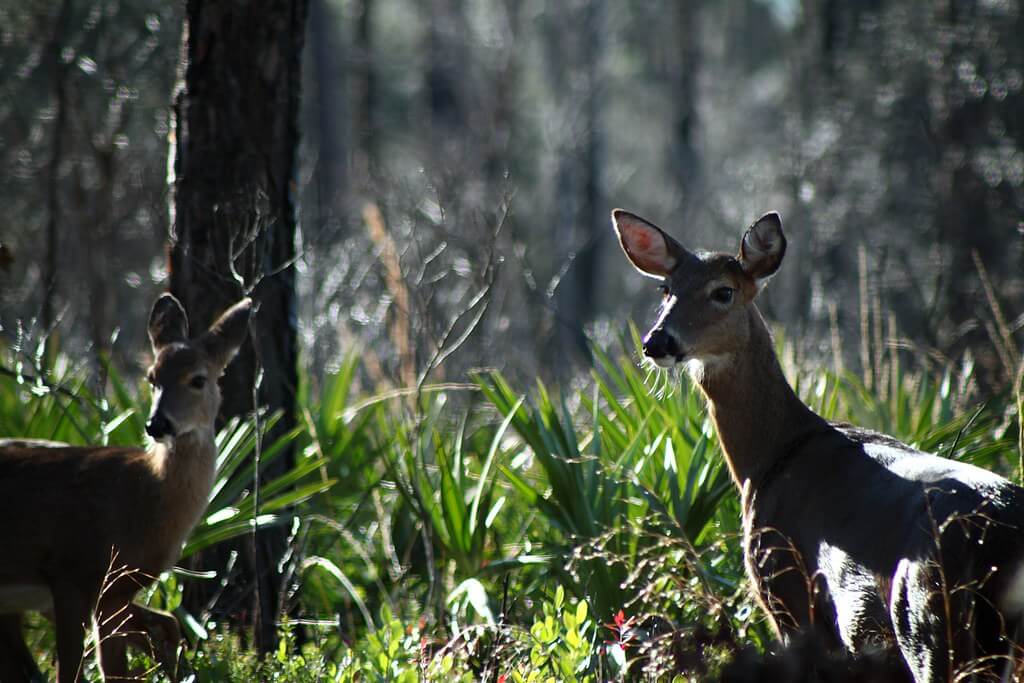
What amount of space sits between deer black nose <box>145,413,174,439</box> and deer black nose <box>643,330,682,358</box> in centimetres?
198

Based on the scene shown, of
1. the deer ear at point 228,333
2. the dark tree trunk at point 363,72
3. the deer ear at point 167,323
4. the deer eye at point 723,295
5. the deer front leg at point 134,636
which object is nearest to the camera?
the deer front leg at point 134,636

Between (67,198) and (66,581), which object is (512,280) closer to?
(67,198)

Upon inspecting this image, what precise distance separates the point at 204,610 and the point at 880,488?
346 cm

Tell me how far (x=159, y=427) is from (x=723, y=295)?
7.88 feet

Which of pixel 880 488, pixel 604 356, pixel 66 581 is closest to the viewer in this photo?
pixel 880 488

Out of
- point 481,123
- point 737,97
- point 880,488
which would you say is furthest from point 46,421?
point 737,97

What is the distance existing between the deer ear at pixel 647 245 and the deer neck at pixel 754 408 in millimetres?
A: 458

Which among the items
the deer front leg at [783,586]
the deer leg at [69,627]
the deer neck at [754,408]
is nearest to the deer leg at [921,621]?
the deer front leg at [783,586]

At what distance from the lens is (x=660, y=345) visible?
175 inches

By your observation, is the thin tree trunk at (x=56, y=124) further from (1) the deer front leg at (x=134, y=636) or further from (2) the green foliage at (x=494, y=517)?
(1) the deer front leg at (x=134, y=636)

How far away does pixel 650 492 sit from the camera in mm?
4895

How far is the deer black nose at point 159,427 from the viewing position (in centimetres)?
453

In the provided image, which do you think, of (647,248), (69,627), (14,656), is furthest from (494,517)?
(14,656)

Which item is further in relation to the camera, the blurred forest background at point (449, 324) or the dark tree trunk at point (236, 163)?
the dark tree trunk at point (236, 163)
